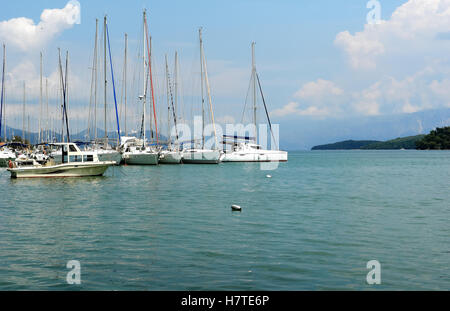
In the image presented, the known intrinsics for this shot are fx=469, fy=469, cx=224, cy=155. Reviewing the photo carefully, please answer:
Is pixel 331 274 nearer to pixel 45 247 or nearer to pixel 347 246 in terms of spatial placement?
pixel 347 246

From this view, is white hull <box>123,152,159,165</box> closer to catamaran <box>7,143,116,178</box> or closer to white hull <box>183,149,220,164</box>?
white hull <box>183,149,220,164</box>

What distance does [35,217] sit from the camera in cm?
2464

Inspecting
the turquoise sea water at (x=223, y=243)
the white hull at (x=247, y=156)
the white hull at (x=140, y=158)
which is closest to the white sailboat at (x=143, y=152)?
the white hull at (x=140, y=158)

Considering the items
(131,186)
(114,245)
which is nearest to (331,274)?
(114,245)

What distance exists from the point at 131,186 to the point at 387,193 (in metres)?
22.9

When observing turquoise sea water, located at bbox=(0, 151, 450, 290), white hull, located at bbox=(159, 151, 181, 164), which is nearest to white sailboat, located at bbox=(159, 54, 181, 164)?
white hull, located at bbox=(159, 151, 181, 164)

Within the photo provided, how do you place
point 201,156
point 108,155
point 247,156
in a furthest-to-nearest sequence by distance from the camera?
point 247,156 < point 201,156 < point 108,155

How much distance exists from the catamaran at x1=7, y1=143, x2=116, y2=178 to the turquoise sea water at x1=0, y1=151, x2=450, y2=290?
639 inches

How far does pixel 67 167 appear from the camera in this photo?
163 feet

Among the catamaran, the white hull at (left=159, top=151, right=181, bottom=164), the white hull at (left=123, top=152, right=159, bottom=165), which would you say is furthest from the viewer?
the white hull at (left=159, top=151, right=181, bottom=164)

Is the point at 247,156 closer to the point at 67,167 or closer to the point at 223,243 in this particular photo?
the point at 67,167

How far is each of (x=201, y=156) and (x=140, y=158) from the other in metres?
14.9

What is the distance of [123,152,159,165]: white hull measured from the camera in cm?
8038

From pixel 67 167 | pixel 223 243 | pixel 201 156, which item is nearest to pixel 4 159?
pixel 201 156
